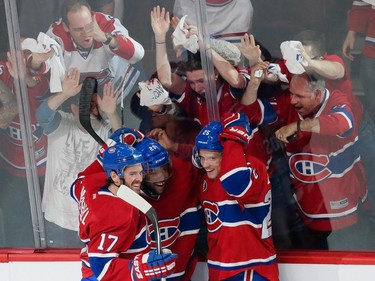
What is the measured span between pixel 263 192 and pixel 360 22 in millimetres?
656

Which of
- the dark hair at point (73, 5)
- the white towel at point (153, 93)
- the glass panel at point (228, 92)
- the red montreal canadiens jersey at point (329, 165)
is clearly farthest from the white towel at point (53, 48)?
the red montreal canadiens jersey at point (329, 165)

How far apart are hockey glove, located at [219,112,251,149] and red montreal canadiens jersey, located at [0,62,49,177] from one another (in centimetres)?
77

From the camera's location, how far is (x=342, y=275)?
12.5 feet

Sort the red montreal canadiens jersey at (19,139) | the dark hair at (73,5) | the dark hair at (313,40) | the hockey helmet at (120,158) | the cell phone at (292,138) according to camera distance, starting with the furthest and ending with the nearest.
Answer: the red montreal canadiens jersey at (19,139) < the dark hair at (73,5) < the cell phone at (292,138) < the dark hair at (313,40) < the hockey helmet at (120,158)

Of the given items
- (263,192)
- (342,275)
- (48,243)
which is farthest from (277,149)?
(48,243)

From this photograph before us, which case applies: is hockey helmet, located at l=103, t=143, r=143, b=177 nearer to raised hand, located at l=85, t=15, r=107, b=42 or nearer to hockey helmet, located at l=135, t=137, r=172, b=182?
hockey helmet, located at l=135, t=137, r=172, b=182

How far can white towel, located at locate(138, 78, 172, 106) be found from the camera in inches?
153

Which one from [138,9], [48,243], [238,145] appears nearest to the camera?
[238,145]

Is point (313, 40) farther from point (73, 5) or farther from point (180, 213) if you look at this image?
point (73, 5)

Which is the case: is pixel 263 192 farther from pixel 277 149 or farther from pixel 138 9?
pixel 138 9

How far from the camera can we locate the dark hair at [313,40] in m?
3.66

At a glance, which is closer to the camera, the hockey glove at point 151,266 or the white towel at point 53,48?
the hockey glove at point 151,266

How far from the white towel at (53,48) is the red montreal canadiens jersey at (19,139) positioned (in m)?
0.05

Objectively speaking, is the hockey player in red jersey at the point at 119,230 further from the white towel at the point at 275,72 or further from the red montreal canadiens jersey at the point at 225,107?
the white towel at the point at 275,72
